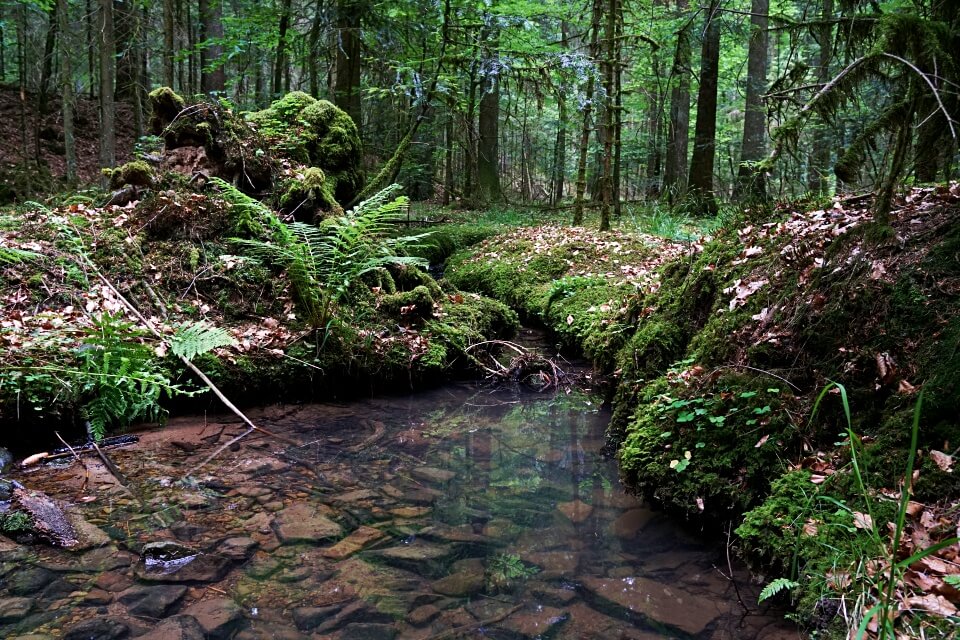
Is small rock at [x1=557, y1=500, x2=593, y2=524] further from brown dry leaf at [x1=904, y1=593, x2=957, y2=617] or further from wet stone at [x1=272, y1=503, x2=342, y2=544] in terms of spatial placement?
brown dry leaf at [x1=904, y1=593, x2=957, y2=617]

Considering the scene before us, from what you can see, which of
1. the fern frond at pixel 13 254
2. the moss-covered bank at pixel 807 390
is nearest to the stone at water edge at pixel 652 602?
the moss-covered bank at pixel 807 390

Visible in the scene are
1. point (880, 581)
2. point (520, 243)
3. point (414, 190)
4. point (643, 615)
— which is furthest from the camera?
point (414, 190)

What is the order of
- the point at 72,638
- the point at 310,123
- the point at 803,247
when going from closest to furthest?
the point at 72,638 < the point at 803,247 < the point at 310,123

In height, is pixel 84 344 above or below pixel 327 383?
above

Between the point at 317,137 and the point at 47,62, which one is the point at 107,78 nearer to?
the point at 317,137

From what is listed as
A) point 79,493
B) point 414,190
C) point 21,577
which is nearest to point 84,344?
point 79,493

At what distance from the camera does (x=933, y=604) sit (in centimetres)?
191

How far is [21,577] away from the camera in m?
2.61

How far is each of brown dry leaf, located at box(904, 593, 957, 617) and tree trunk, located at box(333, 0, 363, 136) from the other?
10.6 metres

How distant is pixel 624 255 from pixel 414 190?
13.2 m

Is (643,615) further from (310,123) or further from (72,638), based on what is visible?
(310,123)

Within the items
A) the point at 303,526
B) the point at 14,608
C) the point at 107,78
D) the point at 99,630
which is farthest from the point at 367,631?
the point at 107,78

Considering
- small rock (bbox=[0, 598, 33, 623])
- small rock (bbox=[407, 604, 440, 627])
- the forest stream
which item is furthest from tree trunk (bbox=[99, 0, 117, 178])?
small rock (bbox=[407, 604, 440, 627])

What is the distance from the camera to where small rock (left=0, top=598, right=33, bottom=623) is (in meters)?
2.37
